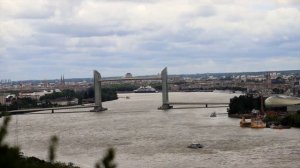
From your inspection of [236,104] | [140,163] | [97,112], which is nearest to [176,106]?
[97,112]

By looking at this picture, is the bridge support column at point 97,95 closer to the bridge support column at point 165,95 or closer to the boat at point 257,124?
the bridge support column at point 165,95

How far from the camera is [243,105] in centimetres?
1911

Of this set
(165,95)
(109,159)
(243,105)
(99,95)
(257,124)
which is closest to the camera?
(109,159)

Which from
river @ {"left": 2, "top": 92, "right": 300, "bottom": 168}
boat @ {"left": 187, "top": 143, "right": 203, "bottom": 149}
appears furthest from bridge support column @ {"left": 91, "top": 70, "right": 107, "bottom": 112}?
boat @ {"left": 187, "top": 143, "right": 203, "bottom": 149}

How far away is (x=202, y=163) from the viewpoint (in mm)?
8320

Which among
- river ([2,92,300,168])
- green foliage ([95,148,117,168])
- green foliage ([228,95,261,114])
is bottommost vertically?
river ([2,92,300,168])

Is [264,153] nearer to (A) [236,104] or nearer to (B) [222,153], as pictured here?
(B) [222,153]

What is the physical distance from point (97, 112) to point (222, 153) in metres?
13.8

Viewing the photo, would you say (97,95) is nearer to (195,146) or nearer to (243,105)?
(243,105)

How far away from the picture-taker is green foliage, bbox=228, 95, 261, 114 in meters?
18.6

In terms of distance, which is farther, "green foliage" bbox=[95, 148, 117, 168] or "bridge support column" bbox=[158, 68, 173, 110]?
Answer: "bridge support column" bbox=[158, 68, 173, 110]

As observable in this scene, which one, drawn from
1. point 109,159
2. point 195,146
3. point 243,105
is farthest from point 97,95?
point 109,159

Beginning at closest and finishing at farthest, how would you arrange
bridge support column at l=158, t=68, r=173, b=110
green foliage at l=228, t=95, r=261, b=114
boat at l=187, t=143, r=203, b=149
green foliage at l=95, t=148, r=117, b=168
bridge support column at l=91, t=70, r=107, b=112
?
green foliage at l=95, t=148, r=117, b=168 < boat at l=187, t=143, r=203, b=149 < green foliage at l=228, t=95, r=261, b=114 < bridge support column at l=158, t=68, r=173, b=110 < bridge support column at l=91, t=70, r=107, b=112

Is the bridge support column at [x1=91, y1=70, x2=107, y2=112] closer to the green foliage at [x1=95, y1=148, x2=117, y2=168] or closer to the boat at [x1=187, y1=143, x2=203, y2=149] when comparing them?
the boat at [x1=187, y1=143, x2=203, y2=149]
